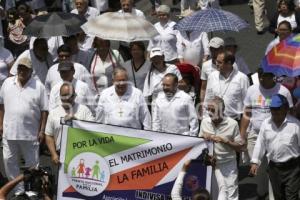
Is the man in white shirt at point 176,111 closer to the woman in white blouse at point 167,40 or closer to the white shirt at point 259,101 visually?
the white shirt at point 259,101

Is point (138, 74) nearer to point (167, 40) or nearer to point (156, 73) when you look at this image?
point (156, 73)

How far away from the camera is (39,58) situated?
14.2 meters

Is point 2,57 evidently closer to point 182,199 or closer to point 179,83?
point 179,83

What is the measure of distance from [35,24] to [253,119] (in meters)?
3.62

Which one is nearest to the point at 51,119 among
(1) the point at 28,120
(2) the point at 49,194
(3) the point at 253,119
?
(1) the point at 28,120

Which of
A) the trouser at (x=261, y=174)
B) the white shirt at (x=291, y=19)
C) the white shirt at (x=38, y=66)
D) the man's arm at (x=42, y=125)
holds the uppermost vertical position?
the white shirt at (x=291, y=19)

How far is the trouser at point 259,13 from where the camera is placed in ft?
64.0

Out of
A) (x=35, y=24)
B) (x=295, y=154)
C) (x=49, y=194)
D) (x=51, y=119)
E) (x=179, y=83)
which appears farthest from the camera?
(x=35, y=24)

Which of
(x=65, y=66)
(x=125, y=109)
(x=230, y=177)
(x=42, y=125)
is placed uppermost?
(x=65, y=66)

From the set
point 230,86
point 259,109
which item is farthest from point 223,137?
A: point 230,86

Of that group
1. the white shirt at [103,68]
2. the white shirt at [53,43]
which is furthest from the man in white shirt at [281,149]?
the white shirt at [53,43]

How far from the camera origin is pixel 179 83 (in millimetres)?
13422

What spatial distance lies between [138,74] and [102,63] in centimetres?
64

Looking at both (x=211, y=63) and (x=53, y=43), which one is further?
(x=53, y=43)
